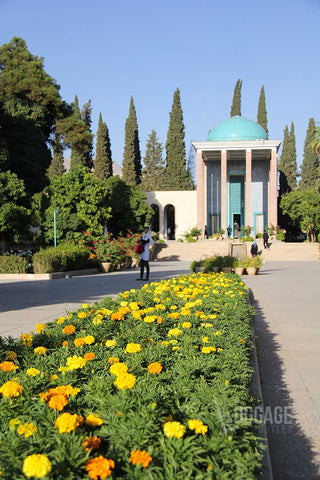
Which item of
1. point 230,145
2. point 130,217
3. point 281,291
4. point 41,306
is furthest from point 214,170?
point 41,306

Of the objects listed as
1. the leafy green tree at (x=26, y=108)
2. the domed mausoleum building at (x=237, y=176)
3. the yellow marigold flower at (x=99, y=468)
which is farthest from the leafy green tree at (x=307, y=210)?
the yellow marigold flower at (x=99, y=468)

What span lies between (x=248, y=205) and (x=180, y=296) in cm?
3621

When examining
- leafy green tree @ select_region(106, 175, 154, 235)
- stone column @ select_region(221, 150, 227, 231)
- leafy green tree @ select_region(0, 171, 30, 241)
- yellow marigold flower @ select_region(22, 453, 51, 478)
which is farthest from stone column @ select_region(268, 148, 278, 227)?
yellow marigold flower @ select_region(22, 453, 51, 478)

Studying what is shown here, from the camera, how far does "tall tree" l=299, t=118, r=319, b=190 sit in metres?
52.6

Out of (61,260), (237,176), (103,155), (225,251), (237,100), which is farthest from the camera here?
(237,100)

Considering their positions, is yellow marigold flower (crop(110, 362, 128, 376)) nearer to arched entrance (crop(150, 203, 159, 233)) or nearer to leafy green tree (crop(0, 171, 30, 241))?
leafy green tree (crop(0, 171, 30, 241))

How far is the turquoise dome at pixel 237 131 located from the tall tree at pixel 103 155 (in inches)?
418

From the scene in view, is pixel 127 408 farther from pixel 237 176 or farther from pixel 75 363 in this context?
pixel 237 176

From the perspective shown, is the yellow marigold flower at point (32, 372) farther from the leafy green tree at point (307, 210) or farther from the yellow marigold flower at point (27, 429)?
the leafy green tree at point (307, 210)

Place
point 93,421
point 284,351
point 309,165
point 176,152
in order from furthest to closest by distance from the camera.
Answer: point 309,165 < point 176,152 < point 284,351 < point 93,421

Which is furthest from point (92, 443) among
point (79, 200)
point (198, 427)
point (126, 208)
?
point (126, 208)

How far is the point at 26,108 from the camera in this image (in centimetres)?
3073

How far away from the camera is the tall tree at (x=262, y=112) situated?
170 ft

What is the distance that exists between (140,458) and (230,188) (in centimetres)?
4586
